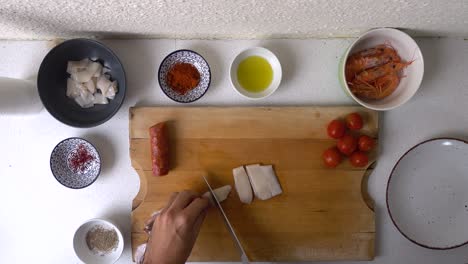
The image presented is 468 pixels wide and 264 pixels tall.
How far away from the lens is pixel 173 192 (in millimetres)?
1055

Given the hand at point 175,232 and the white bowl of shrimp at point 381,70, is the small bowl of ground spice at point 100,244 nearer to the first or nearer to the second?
the hand at point 175,232

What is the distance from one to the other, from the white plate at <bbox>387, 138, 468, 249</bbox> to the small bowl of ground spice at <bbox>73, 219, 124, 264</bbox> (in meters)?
0.82

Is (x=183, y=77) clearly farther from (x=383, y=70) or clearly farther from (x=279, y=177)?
(x=383, y=70)

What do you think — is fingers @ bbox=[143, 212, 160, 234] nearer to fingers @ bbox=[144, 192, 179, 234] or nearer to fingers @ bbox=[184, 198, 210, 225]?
fingers @ bbox=[144, 192, 179, 234]

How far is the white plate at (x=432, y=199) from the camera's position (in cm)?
106

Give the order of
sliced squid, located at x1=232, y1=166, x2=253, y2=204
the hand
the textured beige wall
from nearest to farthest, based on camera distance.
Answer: the textured beige wall, the hand, sliced squid, located at x1=232, y1=166, x2=253, y2=204

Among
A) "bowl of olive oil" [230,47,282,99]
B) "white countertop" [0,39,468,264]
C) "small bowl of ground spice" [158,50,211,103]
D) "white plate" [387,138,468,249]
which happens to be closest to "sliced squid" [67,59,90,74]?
"white countertop" [0,39,468,264]

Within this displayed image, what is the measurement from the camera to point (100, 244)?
1054 mm

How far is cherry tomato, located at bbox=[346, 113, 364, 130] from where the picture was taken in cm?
101

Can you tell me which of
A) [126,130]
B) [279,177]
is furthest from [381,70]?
[126,130]

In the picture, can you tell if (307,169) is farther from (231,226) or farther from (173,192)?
(173,192)

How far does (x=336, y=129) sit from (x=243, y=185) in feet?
1.02

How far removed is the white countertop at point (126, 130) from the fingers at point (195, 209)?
225mm

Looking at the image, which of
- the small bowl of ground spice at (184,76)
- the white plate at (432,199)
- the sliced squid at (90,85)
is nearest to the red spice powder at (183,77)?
the small bowl of ground spice at (184,76)
